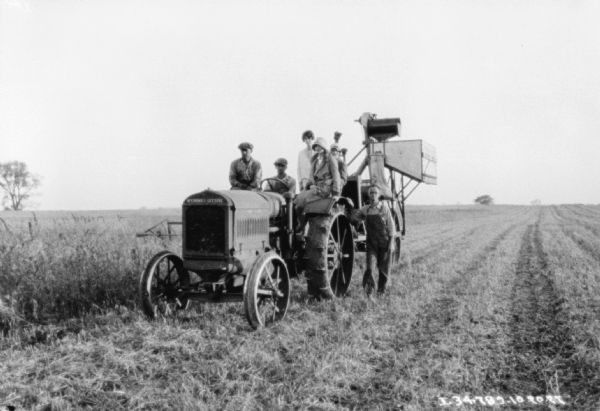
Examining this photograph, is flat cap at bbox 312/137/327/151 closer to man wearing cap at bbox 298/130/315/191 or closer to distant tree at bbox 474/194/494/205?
man wearing cap at bbox 298/130/315/191

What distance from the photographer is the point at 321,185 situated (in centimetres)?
661

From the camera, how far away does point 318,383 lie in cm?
350

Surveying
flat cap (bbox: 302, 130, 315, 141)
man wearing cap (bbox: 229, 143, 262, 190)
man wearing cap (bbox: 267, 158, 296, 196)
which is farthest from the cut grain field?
flat cap (bbox: 302, 130, 315, 141)

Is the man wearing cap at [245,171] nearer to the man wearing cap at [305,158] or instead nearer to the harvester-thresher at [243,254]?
the harvester-thresher at [243,254]

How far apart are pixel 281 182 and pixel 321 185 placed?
0.67 metres

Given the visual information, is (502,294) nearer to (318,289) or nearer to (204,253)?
(318,289)

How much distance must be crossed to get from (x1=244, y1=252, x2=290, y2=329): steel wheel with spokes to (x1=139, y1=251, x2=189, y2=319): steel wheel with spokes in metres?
1.02

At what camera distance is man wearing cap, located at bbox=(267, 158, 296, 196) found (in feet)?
22.6

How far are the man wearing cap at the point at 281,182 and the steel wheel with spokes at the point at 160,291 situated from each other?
76.6 inches

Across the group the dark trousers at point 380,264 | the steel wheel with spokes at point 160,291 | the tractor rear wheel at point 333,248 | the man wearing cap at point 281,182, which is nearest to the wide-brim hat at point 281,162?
the man wearing cap at point 281,182

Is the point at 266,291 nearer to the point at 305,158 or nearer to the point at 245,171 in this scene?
the point at 245,171

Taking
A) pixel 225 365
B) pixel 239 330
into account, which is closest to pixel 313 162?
pixel 239 330

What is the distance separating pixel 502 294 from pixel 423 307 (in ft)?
5.79

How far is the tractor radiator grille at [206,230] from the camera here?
16.9 ft
